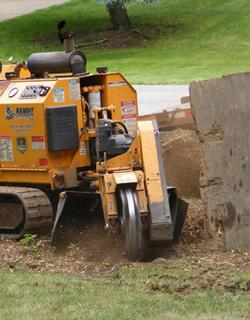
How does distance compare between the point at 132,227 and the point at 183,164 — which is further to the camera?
the point at 183,164

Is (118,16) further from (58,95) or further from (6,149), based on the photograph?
(58,95)

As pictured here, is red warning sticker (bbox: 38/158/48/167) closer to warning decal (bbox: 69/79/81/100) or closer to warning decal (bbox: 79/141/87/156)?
warning decal (bbox: 79/141/87/156)

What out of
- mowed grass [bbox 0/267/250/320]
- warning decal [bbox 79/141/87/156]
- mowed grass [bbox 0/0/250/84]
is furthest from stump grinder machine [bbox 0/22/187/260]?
mowed grass [bbox 0/0/250/84]

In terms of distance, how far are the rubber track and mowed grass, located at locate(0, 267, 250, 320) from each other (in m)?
1.70

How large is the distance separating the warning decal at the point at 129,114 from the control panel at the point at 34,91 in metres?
1.07

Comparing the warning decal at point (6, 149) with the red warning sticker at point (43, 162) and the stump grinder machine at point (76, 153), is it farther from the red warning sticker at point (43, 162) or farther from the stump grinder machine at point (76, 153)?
the red warning sticker at point (43, 162)

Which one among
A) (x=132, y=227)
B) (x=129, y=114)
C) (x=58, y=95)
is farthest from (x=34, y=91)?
(x=132, y=227)

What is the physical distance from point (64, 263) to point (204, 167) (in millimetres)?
1619

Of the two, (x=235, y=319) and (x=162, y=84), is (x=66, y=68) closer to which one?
(x=235, y=319)

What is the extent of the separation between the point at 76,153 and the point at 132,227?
1752mm

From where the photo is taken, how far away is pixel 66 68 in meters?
10.8

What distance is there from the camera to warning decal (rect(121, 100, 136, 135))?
427 inches

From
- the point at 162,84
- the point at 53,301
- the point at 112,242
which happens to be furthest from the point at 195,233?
the point at 162,84

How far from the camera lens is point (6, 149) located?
10.6m
